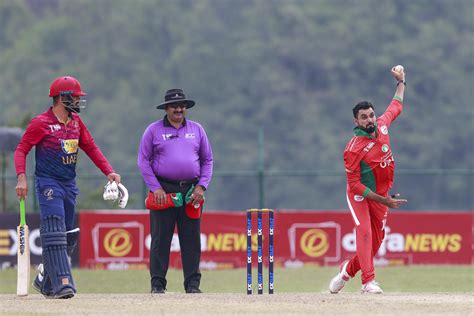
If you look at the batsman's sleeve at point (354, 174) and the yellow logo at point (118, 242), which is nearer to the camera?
the batsman's sleeve at point (354, 174)

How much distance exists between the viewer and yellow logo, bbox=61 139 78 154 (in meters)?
14.2

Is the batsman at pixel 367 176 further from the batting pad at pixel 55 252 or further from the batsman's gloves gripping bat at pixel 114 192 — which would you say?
the batting pad at pixel 55 252

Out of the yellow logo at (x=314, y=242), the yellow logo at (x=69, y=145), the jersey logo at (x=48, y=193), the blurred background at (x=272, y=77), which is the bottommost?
the yellow logo at (x=314, y=242)

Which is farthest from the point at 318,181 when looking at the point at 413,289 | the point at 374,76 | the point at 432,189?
the point at 413,289

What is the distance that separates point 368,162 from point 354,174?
190 millimetres

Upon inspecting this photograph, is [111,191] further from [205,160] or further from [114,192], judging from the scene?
[205,160]

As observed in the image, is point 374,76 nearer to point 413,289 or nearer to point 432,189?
point 432,189

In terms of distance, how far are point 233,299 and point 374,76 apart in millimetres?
50719

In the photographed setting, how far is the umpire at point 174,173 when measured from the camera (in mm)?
15195

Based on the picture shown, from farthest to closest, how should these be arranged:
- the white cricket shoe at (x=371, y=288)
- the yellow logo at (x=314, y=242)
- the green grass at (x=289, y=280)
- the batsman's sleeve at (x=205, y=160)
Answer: the yellow logo at (x=314, y=242)
the green grass at (x=289, y=280)
the batsman's sleeve at (x=205, y=160)
the white cricket shoe at (x=371, y=288)

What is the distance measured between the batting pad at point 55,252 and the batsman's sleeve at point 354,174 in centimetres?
300

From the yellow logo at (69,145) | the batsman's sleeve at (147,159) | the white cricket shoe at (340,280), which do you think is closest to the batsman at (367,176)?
the white cricket shoe at (340,280)

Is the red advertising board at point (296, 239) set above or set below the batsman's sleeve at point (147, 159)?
below

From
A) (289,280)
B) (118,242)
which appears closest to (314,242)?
(118,242)
